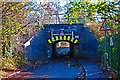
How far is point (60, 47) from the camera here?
193ft

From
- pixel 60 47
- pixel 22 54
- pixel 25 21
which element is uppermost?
pixel 25 21

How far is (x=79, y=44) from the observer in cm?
3906

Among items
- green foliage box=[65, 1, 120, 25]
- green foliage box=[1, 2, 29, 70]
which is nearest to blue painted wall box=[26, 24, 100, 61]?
green foliage box=[1, 2, 29, 70]

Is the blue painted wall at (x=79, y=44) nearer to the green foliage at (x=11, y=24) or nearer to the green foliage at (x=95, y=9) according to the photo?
the green foliage at (x=11, y=24)

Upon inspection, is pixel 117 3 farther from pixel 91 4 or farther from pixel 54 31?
pixel 54 31

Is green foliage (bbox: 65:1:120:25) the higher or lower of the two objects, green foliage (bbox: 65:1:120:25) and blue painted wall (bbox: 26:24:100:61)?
the higher

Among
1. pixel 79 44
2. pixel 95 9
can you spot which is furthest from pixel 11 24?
pixel 79 44

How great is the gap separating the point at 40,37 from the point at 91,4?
2710cm

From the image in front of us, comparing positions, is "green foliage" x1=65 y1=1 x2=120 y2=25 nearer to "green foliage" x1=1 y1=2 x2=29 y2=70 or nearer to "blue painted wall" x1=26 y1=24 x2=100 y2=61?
"green foliage" x1=1 y1=2 x2=29 y2=70

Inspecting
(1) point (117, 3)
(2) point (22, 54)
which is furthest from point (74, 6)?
(2) point (22, 54)

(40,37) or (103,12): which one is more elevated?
(103,12)

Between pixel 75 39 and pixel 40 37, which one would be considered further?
pixel 75 39

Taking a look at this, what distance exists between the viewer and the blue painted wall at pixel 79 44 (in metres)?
31.5

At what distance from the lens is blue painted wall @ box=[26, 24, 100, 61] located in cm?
3152
